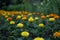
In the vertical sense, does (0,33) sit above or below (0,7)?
above

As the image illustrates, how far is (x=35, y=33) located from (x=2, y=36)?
16.1 inches

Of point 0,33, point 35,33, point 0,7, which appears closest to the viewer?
point 35,33

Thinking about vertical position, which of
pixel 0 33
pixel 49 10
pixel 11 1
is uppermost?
pixel 0 33

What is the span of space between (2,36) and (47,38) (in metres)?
0.58

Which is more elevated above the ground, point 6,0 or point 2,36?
point 2,36

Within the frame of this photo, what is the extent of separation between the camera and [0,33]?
9.04ft

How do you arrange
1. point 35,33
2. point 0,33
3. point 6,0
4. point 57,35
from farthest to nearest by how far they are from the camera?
1. point 6,0
2. point 0,33
3. point 35,33
4. point 57,35

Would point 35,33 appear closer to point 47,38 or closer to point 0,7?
point 47,38

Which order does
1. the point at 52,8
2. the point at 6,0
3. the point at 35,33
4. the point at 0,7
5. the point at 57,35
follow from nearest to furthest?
the point at 57,35, the point at 35,33, the point at 52,8, the point at 0,7, the point at 6,0

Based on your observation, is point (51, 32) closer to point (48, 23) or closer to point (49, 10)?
point (48, 23)

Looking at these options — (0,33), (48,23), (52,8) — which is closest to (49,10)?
(52,8)

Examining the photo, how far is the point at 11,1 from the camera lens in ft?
45.1

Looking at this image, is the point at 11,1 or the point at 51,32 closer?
the point at 51,32

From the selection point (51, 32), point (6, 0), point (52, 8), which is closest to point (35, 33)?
point (51, 32)
